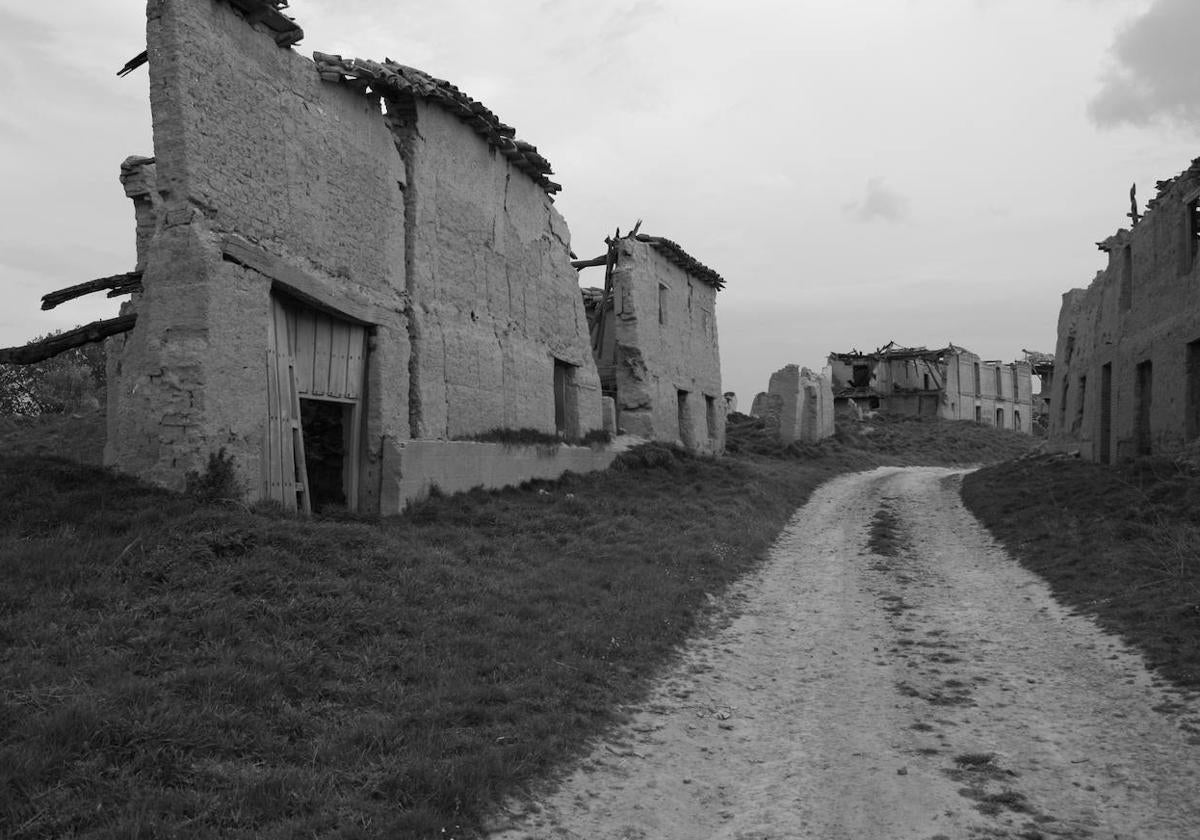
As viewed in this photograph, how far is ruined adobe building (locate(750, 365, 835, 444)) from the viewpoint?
30.4 meters

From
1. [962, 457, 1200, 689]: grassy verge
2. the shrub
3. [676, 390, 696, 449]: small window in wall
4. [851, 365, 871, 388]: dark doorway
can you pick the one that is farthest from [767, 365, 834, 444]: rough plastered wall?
the shrub

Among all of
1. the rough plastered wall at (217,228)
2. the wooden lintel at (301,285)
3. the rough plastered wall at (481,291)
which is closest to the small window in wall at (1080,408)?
the rough plastered wall at (481,291)

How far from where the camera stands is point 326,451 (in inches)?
448

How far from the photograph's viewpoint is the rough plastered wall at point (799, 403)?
3036cm

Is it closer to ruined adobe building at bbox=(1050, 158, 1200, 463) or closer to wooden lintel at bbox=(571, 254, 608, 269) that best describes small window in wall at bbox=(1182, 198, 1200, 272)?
ruined adobe building at bbox=(1050, 158, 1200, 463)

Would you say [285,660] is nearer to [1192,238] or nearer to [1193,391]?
[1193,391]

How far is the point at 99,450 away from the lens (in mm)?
15891

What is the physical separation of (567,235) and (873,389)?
3492 centimetres

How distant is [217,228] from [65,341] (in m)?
1.88

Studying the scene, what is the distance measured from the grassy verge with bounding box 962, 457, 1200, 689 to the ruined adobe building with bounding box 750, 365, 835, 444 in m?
12.4

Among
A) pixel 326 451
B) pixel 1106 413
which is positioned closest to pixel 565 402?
pixel 326 451

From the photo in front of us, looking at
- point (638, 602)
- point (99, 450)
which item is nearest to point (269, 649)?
point (638, 602)

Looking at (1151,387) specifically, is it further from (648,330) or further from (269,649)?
(269,649)

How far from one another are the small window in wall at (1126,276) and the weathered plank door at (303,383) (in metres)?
15.7
